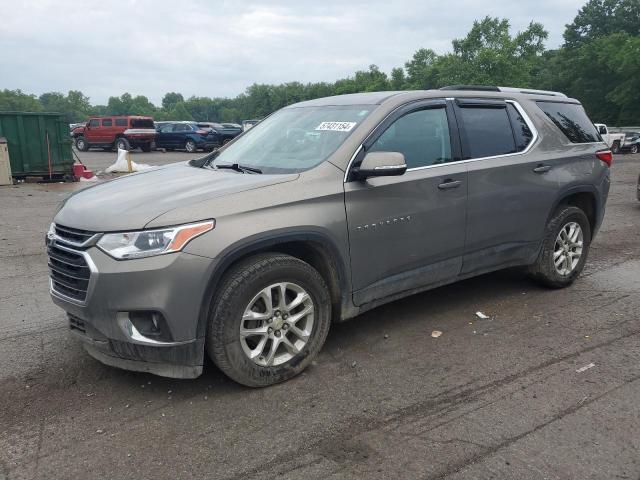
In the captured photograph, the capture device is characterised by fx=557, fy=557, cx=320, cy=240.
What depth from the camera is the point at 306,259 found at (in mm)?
3746

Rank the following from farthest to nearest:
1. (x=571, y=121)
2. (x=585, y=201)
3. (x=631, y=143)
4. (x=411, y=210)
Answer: (x=631, y=143), (x=585, y=201), (x=571, y=121), (x=411, y=210)

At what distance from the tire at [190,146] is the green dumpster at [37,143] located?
46.0 ft

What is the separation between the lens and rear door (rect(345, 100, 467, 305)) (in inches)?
149

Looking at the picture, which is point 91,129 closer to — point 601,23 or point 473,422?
point 473,422

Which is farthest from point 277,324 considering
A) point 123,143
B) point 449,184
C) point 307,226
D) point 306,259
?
point 123,143

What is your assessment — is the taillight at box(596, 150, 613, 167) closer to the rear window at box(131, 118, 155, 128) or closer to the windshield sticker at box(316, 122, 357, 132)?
the windshield sticker at box(316, 122, 357, 132)

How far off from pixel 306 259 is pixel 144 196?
3.65ft

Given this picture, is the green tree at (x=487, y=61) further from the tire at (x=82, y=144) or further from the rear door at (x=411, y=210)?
the rear door at (x=411, y=210)

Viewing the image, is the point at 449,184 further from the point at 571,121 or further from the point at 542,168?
the point at 571,121

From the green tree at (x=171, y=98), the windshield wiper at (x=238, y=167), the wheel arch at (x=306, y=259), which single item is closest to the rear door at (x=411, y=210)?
the wheel arch at (x=306, y=259)

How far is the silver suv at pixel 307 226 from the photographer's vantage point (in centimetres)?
309

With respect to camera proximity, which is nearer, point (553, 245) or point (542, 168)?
point (542, 168)

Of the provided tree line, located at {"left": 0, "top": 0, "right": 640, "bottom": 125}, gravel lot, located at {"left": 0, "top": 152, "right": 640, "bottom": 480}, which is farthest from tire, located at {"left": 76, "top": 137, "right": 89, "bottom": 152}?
tree line, located at {"left": 0, "top": 0, "right": 640, "bottom": 125}

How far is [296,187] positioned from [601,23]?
8260 centimetres
